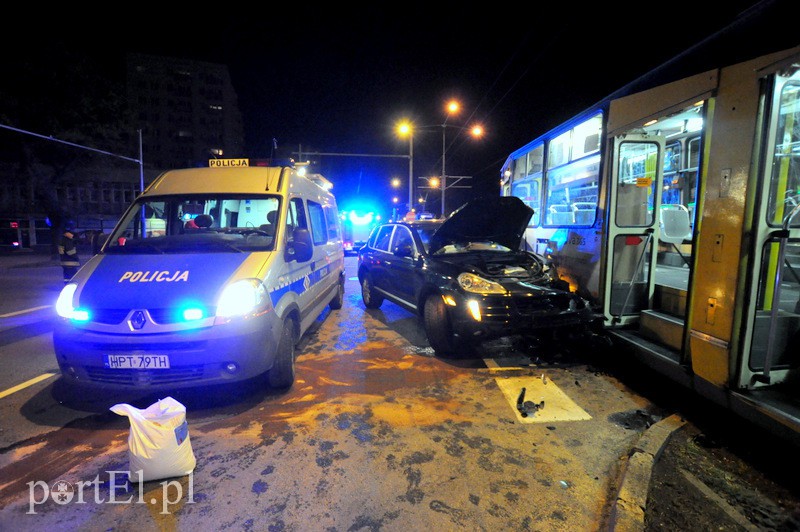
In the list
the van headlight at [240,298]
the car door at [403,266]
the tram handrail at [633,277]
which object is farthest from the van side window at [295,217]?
the tram handrail at [633,277]

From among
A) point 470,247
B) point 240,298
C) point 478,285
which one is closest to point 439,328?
point 478,285

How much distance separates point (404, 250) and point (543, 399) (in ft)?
10.2

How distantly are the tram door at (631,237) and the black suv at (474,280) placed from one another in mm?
501

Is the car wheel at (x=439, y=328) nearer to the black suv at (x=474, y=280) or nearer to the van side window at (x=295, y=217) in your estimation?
the black suv at (x=474, y=280)

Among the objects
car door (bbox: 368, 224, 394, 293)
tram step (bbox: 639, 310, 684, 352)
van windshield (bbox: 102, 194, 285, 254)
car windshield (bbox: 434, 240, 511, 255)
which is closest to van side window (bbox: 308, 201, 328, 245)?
van windshield (bbox: 102, 194, 285, 254)

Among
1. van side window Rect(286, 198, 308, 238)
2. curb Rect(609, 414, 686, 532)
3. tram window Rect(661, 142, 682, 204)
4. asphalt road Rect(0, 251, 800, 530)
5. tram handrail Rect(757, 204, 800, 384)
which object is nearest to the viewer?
curb Rect(609, 414, 686, 532)

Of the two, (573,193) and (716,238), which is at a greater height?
(573,193)

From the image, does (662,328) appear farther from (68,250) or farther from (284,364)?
(68,250)

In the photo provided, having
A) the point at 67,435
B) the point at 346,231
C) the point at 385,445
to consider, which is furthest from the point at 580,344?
the point at 346,231

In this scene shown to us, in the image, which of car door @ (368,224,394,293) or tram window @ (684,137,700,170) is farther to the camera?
car door @ (368,224,394,293)

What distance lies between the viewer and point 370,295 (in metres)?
7.95

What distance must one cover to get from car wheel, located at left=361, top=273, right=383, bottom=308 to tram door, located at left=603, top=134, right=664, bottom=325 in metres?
4.14

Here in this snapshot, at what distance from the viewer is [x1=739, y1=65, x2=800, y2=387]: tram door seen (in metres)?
2.82

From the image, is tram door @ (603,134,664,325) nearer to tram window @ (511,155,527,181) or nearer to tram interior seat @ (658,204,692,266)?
tram interior seat @ (658,204,692,266)
